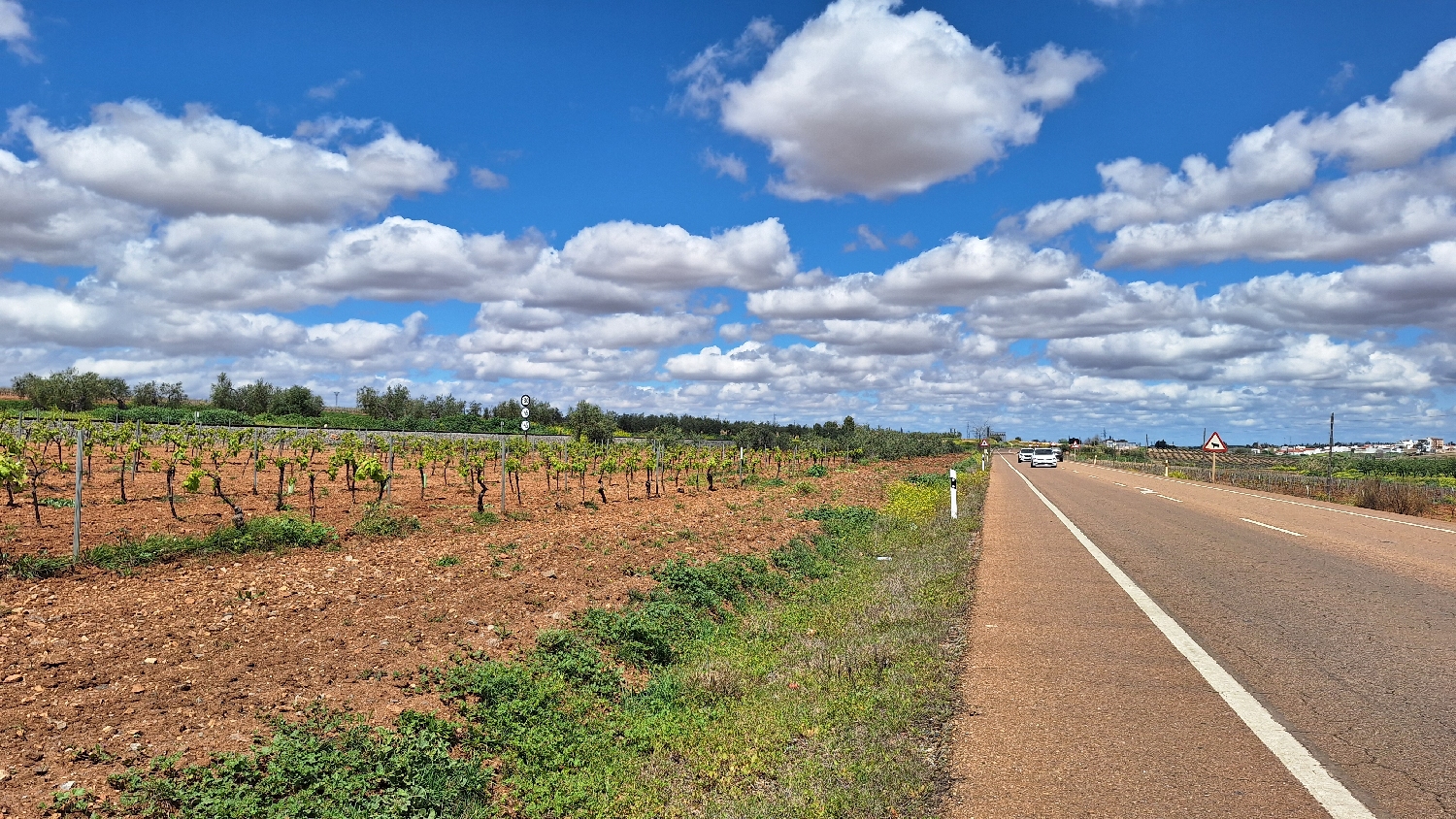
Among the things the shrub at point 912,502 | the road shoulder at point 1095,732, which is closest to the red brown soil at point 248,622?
the road shoulder at point 1095,732

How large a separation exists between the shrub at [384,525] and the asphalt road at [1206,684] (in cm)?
973

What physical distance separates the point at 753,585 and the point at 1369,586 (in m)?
7.49

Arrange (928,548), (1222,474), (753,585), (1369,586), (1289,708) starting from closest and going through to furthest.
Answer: (1289,708), (1369,586), (753,585), (928,548), (1222,474)

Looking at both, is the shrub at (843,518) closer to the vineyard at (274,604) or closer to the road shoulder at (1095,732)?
the vineyard at (274,604)

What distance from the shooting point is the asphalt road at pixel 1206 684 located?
445 centimetres

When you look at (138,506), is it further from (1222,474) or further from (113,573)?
(1222,474)

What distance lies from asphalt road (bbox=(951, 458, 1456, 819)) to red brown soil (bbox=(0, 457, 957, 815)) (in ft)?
13.8

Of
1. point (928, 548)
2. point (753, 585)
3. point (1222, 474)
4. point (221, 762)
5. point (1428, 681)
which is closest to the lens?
point (221, 762)

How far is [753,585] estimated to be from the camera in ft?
39.0

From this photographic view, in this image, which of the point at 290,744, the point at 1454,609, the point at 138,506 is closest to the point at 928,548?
the point at 1454,609

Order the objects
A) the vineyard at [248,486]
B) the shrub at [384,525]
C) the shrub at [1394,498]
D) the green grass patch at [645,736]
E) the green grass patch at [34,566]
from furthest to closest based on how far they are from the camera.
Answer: the shrub at [1394,498], the shrub at [384,525], the vineyard at [248,486], the green grass patch at [34,566], the green grass patch at [645,736]

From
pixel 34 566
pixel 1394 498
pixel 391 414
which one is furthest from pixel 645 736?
pixel 391 414

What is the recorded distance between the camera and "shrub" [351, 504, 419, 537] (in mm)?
14461

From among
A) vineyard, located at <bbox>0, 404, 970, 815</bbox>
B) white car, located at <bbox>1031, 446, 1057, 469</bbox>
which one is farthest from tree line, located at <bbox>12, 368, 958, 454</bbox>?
vineyard, located at <bbox>0, 404, 970, 815</bbox>
